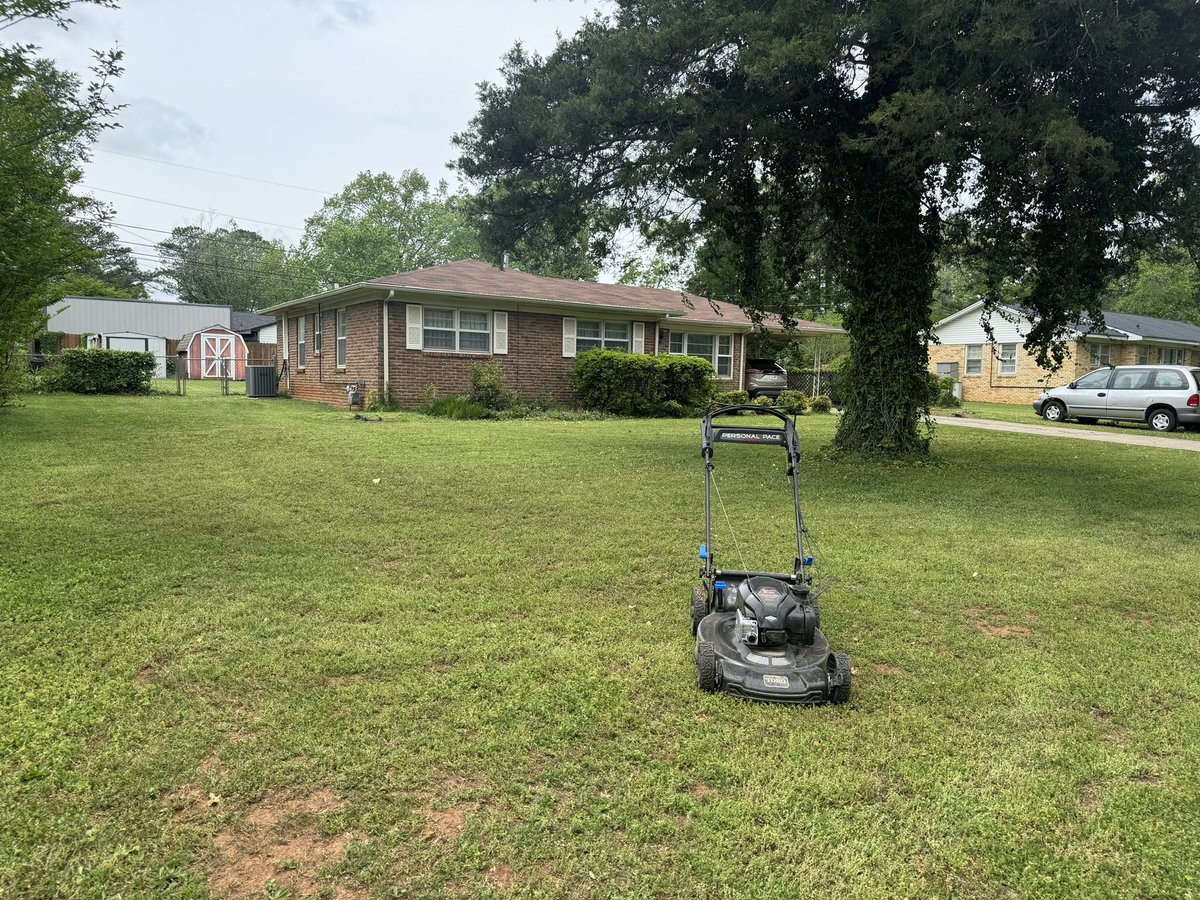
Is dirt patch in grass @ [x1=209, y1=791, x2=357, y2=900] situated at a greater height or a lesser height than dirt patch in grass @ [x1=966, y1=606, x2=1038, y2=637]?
lesser

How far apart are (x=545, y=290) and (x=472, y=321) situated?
2.43m

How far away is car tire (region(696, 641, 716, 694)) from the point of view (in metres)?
3.19

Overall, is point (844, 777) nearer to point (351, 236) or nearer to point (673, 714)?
point (673, 714)

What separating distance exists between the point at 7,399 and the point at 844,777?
1728 centimetres

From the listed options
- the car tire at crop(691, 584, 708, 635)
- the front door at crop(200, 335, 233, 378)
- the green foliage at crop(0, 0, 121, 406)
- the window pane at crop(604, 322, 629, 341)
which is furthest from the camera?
the front door at crop(200, 335, 233, 378)

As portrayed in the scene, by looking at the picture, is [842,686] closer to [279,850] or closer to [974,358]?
[279,850]

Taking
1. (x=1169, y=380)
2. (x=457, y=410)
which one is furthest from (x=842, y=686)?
(x=1169, y=380)

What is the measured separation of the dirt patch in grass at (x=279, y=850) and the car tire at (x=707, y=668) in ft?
4.92

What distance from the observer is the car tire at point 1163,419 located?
17.4 m

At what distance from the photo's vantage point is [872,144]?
24.5 feet

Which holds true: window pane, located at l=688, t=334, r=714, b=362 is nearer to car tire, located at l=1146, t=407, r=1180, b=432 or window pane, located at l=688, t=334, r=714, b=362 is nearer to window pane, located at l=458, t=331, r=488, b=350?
window pane, located at l=458, t=331, r=488, b=350

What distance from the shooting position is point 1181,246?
912 centimetres

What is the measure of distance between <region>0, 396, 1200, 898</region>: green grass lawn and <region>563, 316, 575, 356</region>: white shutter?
1285cm

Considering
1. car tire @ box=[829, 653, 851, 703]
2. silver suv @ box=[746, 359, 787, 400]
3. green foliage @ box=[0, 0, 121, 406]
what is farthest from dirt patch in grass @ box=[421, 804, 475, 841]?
silver suv @ box=[746, 359, 787, 400]
